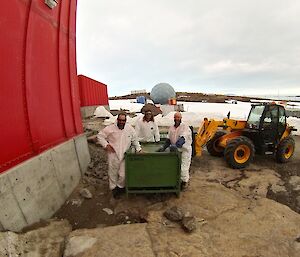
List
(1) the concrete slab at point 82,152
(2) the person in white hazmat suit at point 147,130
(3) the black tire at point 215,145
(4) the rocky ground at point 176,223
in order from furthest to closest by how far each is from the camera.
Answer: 1. (3) the black tire at point 215,145
2. (2) the person in white hazmat suit at point 147,130
3. (1) the concrete slab at point 82,152
4. (4) the rocky ground at point 176,223

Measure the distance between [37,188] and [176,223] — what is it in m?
2.44

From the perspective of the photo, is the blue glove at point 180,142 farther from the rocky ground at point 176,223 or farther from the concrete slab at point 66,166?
the concrete slab at point 66,166

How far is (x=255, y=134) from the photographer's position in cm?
929

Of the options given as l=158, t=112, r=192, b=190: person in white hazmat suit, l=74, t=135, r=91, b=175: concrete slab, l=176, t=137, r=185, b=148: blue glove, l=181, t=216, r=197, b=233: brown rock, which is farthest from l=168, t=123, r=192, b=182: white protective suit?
l=74, t=135, r=91, b=175: concrete slab

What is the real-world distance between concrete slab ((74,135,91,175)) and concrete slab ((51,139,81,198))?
0.68 ft

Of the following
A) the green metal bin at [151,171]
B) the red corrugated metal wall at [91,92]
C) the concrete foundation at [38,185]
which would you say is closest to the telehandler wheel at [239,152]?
the green metal bin at [151,171]

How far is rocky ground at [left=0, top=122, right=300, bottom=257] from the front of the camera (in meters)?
4.41

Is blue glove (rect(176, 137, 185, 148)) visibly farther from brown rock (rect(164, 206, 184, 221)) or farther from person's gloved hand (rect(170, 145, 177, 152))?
brown rock (rect(164, 206, 184, 221))

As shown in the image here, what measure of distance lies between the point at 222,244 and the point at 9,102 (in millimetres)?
3940

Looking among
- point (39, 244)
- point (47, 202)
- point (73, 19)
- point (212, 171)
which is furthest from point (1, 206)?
point (212, 171)

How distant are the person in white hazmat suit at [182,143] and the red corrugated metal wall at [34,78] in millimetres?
2371

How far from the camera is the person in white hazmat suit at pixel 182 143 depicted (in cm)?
641

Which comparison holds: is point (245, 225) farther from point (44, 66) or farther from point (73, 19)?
point (73, 19)

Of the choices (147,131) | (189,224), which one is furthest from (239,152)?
(189,224)
